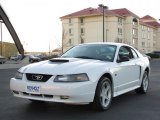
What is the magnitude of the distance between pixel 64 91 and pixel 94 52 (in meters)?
1.94

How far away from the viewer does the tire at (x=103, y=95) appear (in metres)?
6.84

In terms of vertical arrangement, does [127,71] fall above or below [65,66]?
below

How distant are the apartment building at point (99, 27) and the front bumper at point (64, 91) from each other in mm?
80420

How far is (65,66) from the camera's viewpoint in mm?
6750

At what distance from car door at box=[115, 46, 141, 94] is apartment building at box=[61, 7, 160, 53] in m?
77.9

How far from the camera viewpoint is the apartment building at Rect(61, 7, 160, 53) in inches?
3524

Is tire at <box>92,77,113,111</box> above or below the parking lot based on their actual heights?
above

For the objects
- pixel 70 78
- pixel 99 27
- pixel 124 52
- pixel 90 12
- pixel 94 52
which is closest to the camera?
pixel 70 78

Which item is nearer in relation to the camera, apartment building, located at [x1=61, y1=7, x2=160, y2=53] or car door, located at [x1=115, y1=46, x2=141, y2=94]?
car door, located at [x1=115, y1=46, x2=141, y2=94]

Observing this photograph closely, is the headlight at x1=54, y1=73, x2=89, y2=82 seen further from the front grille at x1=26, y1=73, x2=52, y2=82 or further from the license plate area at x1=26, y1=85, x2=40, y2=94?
the license plate area at x1=26, y1=85, x2=40, y2=94

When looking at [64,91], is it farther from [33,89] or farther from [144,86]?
[144,86]

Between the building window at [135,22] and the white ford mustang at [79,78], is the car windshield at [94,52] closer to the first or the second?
the white ford mustang at [79,78]

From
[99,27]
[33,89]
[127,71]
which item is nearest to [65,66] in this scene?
[33,89]

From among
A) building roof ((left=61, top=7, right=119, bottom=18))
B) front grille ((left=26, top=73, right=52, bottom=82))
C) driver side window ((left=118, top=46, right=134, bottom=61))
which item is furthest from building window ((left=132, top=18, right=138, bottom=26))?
front grille ((left=26, top=73, right=52, bottom=82))
